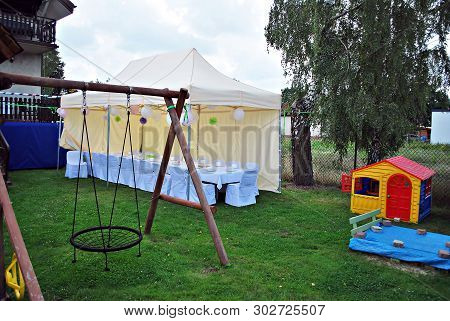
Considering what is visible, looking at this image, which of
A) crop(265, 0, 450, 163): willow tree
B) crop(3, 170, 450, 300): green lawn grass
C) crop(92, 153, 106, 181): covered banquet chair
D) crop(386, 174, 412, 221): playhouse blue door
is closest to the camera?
crop(3, 170, 450, 300): green lawn grass

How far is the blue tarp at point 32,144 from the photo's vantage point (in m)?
11.6

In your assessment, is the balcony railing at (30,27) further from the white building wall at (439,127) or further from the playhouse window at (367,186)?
the white building wall at (439,127)

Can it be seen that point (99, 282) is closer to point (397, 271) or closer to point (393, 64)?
point (397, 271)

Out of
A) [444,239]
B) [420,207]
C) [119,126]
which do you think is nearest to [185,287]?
[444,239]

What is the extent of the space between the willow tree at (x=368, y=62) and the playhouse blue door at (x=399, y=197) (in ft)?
3.17

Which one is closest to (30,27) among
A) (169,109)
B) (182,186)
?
(182,186)

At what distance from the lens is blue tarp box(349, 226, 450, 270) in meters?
4.27

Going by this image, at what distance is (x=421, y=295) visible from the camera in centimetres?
353

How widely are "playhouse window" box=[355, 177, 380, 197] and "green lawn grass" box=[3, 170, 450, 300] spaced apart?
0.50m

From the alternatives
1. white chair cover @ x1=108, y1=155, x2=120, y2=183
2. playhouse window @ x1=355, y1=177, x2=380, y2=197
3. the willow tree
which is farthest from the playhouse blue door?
white chair cover @ x1=108, y1=155, x2=120, y2=183

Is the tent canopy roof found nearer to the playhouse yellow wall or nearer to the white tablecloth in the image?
the white tablecloth

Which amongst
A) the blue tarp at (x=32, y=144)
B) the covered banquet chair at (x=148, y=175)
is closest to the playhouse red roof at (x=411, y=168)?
the covered banquet chair at (x=148, y=175)

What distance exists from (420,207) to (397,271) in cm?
261

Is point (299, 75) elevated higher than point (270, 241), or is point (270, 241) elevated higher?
point (299, 75)
